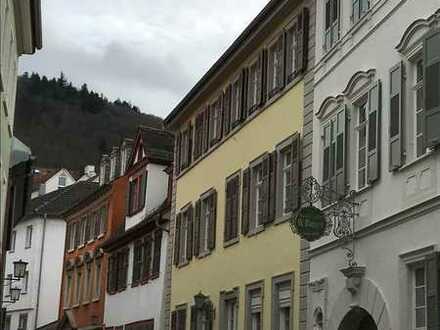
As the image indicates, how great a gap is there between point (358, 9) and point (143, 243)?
2147 cm

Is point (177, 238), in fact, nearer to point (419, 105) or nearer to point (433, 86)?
point (419, 105)

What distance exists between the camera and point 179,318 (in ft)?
106

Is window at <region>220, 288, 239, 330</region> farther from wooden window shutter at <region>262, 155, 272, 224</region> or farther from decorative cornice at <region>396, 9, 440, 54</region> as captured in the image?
decorative cornice at <region>396, 9, 440, 54</region>

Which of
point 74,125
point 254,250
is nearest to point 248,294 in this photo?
point 254,250

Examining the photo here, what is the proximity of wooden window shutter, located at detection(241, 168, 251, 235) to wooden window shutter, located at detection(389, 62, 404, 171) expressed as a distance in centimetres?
942

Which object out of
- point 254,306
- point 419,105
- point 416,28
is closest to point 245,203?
point 254,306

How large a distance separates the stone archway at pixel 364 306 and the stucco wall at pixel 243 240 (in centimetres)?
262

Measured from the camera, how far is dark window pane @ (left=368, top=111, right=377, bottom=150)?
703 inches

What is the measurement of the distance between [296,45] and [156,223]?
14.4 m

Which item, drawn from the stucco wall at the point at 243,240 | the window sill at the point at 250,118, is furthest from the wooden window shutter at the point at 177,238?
the window sill at the point at 250,118

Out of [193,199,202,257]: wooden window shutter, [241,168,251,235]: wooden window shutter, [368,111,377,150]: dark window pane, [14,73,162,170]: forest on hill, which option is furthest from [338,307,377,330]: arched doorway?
[14,73,162,170]: forest on hill

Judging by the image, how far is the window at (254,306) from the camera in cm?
2444

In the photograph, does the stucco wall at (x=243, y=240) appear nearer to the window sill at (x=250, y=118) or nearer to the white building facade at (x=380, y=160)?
the window sill at (x=250, y=118)

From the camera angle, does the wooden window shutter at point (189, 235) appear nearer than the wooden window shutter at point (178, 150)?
Yes
